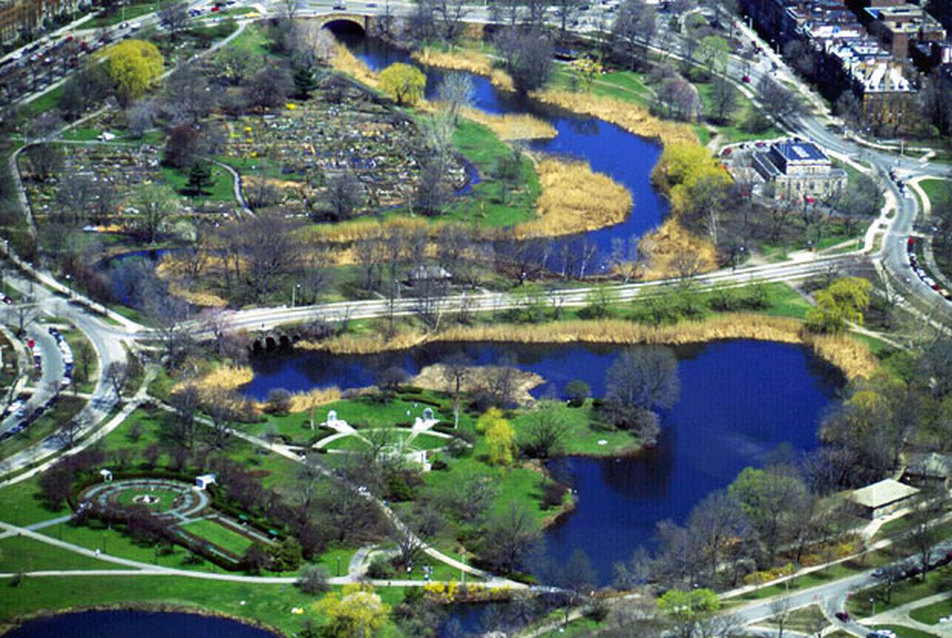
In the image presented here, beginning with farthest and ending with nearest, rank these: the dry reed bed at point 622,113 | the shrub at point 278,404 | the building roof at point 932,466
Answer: the dry reed bed at point 622,113 < the shrub at point 278,404 < the building roof at point 932,466

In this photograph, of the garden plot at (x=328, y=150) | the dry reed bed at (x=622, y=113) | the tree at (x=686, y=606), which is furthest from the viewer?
the dry reed bed at (x=622, y=113)

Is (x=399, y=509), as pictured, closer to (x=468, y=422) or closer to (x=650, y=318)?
(x=468, y=422)

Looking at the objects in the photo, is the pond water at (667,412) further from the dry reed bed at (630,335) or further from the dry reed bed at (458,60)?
the dry reed bed at (458,60)

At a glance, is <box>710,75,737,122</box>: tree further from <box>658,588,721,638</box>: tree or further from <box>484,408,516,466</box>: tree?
<box>658,588,721,638</box>: tree

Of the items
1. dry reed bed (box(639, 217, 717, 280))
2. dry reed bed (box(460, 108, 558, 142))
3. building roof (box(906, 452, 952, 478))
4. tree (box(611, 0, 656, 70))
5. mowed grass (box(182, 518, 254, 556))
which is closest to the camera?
mowed grass (box(182, 518, 254, 556))

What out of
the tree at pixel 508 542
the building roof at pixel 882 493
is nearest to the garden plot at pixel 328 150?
the tree at pixel 508 542

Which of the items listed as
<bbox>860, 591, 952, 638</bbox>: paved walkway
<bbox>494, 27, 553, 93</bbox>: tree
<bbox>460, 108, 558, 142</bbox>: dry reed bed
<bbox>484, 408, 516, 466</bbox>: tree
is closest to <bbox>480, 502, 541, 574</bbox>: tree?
<bbox>484, 408, 516, 466</bbox>: tree

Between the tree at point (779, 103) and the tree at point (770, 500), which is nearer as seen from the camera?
the tree at point (770, 500)
